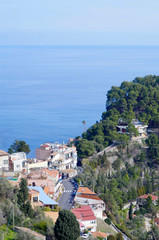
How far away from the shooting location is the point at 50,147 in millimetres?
30438

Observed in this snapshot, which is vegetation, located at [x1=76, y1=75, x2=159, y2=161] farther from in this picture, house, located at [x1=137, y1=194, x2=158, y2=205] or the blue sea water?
the blue sea water

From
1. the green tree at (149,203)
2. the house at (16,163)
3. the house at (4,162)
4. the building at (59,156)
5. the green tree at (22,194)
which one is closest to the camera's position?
the green tree at (22,194)

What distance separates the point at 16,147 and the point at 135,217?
34.8 feet

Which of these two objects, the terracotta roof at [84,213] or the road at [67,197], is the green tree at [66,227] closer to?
the terracotta roof at [84,213]

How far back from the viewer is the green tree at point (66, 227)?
46.9 feet

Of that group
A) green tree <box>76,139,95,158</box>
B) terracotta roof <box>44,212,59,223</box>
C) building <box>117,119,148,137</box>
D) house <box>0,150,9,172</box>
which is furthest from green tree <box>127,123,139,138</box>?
terracotta roof <box>44,212,59,223</box>

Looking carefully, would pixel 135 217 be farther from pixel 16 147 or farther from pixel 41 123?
pixel 41 123

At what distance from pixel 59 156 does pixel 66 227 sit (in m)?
14.3

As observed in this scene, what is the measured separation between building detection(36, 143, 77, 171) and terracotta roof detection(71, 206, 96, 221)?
25.1 ft

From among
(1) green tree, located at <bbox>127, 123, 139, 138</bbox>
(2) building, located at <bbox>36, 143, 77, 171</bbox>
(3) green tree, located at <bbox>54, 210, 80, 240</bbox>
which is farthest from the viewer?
Result: (1) green tree, located at <bbox>127, 123, 139, 138</bbox>

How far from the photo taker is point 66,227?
14.3 metres

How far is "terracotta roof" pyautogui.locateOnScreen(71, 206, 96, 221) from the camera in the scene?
1911 cm

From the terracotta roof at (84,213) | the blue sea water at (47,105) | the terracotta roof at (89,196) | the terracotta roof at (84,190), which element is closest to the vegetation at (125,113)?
the terracotta roof at (84,190)

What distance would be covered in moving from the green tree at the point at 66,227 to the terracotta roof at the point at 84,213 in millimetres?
4244
